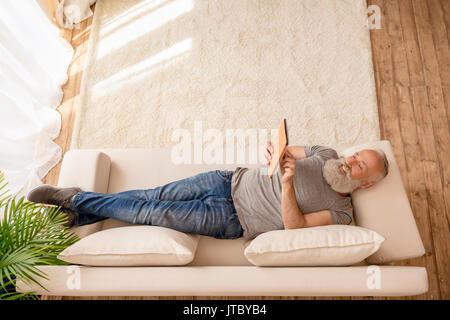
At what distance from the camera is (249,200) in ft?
5.00

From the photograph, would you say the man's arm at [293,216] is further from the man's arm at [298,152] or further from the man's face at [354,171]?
the man's arm at [298,152]

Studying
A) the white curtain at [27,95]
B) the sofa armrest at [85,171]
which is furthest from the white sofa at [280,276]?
the white curtain at [27,95]

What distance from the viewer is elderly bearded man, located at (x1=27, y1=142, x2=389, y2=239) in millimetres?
1421

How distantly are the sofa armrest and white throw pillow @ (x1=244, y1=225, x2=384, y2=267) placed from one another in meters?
0.89

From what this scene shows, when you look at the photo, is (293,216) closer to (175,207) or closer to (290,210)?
(290,210)

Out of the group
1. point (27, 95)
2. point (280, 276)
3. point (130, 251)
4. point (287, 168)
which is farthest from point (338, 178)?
point (27, 95)

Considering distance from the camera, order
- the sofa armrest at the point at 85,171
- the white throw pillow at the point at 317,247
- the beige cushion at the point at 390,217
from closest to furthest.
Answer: the white throw pillow at the point at 317,247
the beige cushion at the point at 390,217
the sofa armrest at the point at 85,171

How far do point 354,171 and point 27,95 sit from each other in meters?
2.11

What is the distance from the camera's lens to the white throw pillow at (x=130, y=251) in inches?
47.7

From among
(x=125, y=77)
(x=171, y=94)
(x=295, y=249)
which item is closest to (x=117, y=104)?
(x=125, y=77)

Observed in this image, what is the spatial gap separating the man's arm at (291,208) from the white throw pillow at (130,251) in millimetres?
480

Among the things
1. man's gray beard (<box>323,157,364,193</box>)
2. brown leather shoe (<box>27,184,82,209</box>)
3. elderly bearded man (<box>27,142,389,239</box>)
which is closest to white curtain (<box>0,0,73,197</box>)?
brown leather shoe (<box>27,184,82,209</box>)

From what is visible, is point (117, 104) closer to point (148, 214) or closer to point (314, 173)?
point (148, 214)

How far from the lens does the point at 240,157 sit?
1774 mm
